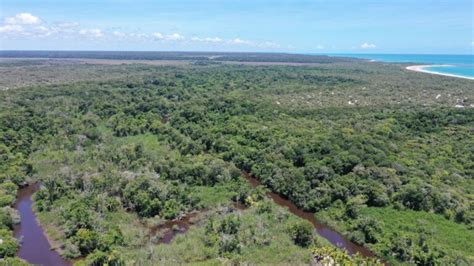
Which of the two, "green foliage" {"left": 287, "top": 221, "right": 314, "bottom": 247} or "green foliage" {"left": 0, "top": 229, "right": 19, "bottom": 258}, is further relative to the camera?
"green foliage" {"left": 287, "top": 221, "right": 314, "bottom": 247}

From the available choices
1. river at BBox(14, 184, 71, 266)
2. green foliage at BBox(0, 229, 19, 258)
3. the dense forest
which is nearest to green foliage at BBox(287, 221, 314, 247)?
the dense forest

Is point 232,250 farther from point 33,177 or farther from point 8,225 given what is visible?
point 33,177

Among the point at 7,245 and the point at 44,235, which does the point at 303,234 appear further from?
the point at 7,245

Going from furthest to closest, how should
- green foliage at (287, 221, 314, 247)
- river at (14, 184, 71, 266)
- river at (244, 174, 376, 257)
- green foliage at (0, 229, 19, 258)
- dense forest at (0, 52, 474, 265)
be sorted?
Answer: river at (244, 174, 376, 257), green foliage at (287, 221, 314, 247), dense forest at (0, 52, 474, 265), river at (14, 184, 71, 266), green foliage at (0, 229, 19, 258)

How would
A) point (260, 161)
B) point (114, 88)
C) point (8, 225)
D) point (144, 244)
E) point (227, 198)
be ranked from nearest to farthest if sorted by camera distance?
point (144, 244) → point (8, 225) → point (227, 198) → point (260, 161) → point (114, 88)

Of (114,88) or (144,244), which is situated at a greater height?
(114,88)

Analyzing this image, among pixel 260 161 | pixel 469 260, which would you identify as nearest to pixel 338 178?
pixel 260 161

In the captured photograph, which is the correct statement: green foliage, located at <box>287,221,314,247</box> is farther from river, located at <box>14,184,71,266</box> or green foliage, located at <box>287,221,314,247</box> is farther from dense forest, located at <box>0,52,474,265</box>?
river, located at <box>14,184,71,266</box>
